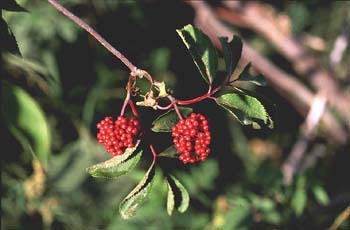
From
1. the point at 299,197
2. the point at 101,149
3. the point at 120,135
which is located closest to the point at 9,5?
the point at 120,135

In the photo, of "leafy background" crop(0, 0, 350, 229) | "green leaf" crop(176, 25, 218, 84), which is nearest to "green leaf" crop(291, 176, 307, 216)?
"leafy background" crop(0, 0, 350, 229)

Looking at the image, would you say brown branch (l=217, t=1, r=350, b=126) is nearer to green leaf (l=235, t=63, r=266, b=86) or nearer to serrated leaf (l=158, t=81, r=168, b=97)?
green leaf (l=235, t=63, r=266, b=86)

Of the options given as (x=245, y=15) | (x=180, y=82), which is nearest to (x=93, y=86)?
(x=180, y=82)

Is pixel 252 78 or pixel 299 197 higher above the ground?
pixel 252 78

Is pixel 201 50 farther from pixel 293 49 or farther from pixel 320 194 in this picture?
pixel 293 49

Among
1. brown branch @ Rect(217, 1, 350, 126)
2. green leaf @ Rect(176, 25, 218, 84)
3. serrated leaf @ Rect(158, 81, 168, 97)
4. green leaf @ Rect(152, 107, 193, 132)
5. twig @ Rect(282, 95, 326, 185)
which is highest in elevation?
green leaf @ Rect(176, 25, 218, 84)

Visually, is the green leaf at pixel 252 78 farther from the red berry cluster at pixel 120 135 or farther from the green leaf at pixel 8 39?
the green leaf at pixel 8 39
